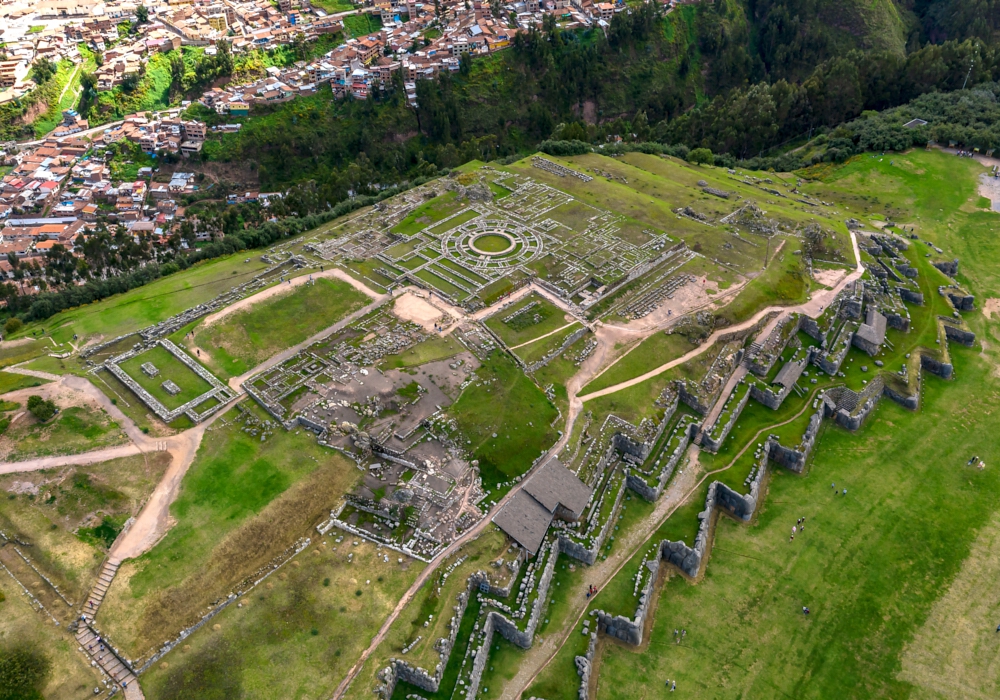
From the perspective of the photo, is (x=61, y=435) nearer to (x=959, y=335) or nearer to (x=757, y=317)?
(x=757, y=317)

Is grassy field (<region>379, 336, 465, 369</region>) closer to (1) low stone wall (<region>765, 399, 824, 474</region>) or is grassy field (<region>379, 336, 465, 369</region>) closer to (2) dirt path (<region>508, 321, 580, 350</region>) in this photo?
(2) dirt path (<region>508, 321, 580, 350</region>)

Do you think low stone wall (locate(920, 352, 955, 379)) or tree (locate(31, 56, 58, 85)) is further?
tree (locate(31, 56, 58, 85))

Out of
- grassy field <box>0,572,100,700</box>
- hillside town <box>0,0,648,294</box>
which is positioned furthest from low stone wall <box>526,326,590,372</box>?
hillside town <box>0,0,648,294</box>

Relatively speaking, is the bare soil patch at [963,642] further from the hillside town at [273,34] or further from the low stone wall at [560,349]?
the hillside town at [273,34]

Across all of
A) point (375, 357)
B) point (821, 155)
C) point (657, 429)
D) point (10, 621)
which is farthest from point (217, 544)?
point (821, 155)

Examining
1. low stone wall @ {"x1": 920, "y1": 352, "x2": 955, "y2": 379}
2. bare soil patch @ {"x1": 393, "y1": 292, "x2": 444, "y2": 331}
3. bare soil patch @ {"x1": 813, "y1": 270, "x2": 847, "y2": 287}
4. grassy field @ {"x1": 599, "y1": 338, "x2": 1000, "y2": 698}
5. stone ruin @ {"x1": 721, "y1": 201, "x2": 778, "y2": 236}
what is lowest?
grassy field @ {"x1": 599, "y1": 338, "x2": 1000, "y2": 698}

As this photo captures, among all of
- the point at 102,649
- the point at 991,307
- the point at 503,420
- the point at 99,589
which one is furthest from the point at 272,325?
the point at 991,307
